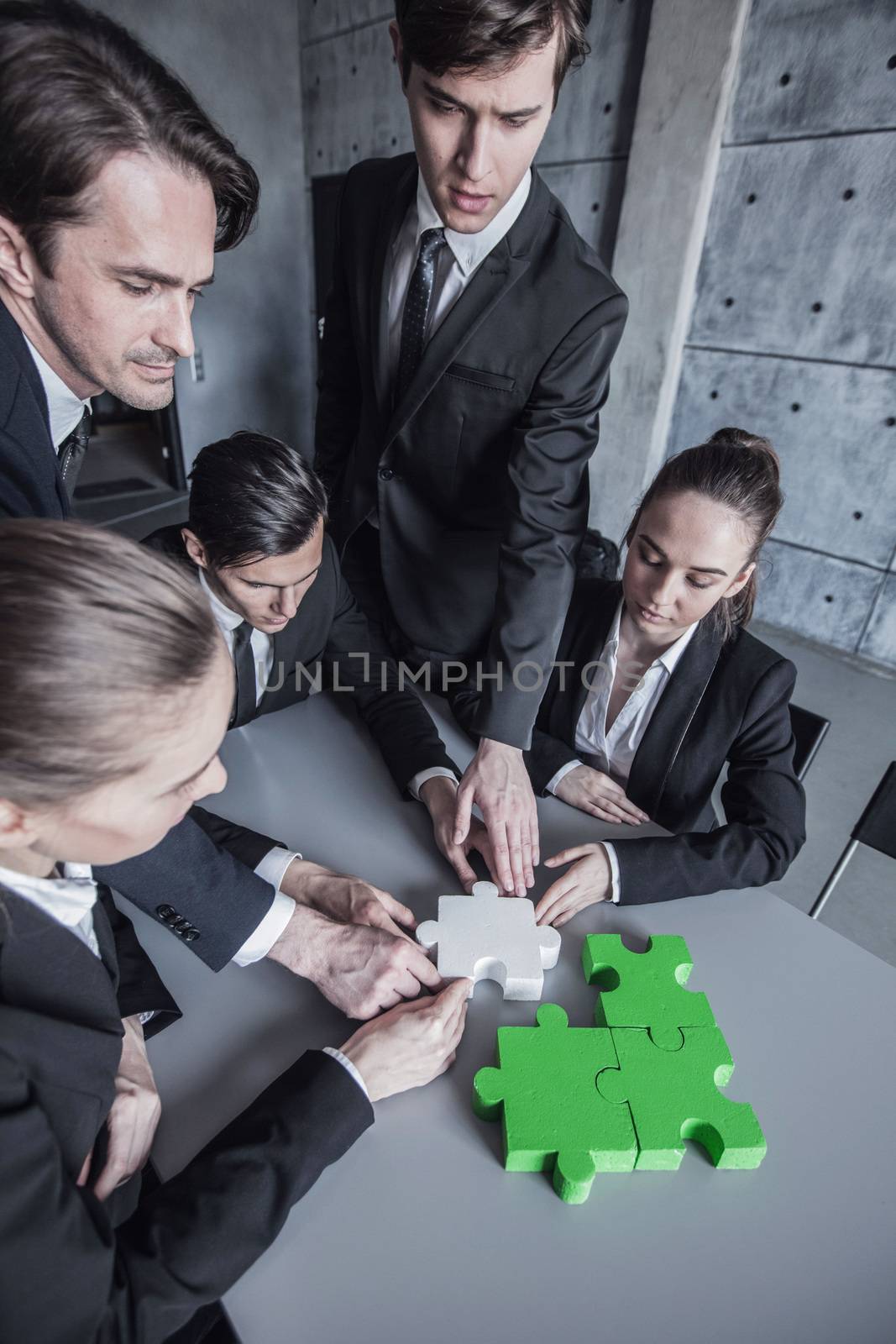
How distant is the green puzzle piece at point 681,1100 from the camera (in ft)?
3.18

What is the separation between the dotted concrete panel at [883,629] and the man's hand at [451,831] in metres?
3.63

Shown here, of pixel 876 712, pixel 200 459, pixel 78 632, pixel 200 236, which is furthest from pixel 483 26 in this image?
pixel 876 712

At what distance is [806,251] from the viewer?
3.91 m

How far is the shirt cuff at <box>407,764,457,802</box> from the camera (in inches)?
62.9

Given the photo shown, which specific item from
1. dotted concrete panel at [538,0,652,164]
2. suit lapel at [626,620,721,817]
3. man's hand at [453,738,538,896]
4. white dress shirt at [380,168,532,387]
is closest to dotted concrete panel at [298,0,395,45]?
dotted concrete panel at [538,0,652,164]

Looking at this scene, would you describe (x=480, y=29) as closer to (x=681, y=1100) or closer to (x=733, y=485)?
(x=733, y=485)

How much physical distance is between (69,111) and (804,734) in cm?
203

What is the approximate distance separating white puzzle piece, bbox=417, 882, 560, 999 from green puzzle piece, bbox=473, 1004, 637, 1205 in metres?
0.07

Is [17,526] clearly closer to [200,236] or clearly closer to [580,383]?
[200,236]

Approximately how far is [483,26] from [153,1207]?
1.82 meters

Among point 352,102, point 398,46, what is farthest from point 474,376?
point 352,102

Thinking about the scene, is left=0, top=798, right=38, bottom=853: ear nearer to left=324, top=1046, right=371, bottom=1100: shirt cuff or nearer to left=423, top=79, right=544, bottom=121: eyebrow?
left=324, top=1046, right=371, bottom=1100: shirt cuff

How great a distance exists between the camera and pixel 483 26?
4.14 feet

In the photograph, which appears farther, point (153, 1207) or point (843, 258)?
point (843, 258)
